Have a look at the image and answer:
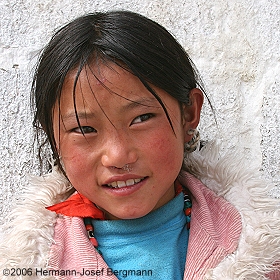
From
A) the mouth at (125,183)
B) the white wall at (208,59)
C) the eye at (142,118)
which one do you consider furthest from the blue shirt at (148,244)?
the white wall at (208,59)

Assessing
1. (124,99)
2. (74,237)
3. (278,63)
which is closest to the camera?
(124,99)

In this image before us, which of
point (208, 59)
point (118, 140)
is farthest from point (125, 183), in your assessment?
point (208, 59)

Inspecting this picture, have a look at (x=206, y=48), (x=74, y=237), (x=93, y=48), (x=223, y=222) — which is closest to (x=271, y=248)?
(x=223, y=222)

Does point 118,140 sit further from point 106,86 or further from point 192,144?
point 192,144

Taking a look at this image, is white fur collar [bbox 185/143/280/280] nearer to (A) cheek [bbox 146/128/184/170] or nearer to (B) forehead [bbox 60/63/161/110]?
(A) cheek [bbox 146/128/184/170]

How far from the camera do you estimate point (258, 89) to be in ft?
5.03

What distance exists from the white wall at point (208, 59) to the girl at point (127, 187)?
26 centimetres

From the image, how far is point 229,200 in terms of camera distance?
126cm

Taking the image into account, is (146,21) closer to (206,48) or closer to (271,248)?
(206,48)

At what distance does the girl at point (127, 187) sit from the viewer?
1081 millimetres

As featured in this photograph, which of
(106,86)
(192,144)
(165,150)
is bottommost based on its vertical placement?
(192,144)

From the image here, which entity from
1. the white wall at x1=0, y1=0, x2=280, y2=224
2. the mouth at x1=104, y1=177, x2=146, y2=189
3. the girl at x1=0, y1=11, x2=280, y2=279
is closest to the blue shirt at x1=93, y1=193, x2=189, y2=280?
the girl at x1=0, y1=11, x2=280, y2=279

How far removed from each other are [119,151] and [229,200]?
328mm

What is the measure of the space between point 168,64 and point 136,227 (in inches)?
14.0
